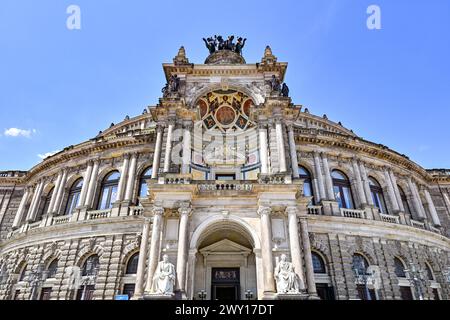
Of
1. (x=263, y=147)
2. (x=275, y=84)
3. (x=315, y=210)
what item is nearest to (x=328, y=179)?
(x=315, y=210)

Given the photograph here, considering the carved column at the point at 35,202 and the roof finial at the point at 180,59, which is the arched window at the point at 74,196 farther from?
the roof finial at the point at 180,59

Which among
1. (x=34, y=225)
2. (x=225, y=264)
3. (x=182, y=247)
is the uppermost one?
(x=34, y=225)

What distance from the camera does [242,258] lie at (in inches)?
727

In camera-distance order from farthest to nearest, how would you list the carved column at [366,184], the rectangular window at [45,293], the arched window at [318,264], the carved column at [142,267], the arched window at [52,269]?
the carved column at [366,184] < the arched window at [52,269] < the rectangular window at [45,293] < the arched window at [318,264] < the carved column at [142,267]

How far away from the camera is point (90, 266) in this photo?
20688mm

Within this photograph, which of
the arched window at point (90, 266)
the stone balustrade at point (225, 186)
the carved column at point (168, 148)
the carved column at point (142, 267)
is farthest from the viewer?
the arched window at point (90, 266)

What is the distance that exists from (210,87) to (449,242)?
24162 millimetres

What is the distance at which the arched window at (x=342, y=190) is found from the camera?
910 inches

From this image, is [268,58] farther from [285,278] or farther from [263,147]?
[285,278]

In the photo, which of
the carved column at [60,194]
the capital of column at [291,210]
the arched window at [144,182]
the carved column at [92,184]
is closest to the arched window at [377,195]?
the capital of column at [291,210]

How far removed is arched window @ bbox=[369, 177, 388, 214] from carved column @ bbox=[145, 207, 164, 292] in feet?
57.7

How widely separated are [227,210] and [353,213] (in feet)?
35.6

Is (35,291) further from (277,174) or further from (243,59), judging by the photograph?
(243,59)

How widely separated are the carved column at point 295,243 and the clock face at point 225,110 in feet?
27.4
